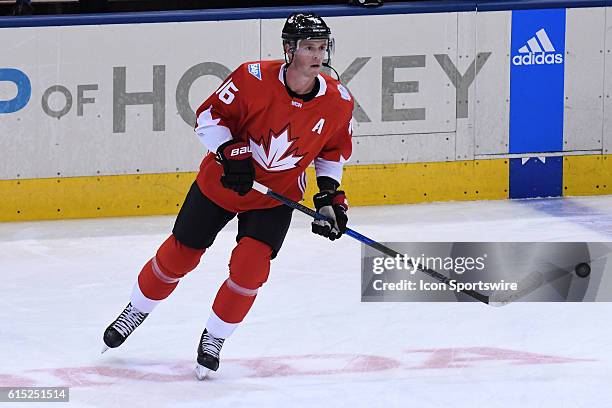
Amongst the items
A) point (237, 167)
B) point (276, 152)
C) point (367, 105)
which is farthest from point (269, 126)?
point (367, 105)

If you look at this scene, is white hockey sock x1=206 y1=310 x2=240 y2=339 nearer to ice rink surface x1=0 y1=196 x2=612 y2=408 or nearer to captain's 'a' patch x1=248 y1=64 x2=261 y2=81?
ice rink surface x1=0 y1=196 x2=612 y2=408

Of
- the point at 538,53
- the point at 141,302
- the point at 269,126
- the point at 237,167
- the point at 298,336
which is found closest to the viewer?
the point at 237,167

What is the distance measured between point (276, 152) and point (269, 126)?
0.27 feet

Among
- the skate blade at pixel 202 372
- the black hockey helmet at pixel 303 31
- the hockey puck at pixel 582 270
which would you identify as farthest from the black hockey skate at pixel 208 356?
the hockey puck at pixel 582 270

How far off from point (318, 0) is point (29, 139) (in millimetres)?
1636

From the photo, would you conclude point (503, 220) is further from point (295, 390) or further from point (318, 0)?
point (295, 390)

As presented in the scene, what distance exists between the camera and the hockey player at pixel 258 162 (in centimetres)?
380

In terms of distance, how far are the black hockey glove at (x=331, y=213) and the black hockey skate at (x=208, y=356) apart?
0.44 meters

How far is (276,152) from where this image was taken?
3.91m

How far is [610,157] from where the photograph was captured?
678 cm

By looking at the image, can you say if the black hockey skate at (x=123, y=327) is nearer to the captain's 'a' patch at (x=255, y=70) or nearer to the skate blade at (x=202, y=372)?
the skate blade at (x=202, y=372)

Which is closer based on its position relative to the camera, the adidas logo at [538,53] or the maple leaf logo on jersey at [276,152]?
the maple leaf logo on jersey at [276,152]

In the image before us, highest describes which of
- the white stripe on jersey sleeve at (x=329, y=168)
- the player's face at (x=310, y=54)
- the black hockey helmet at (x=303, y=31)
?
the black hockey helmet at (x=303, y=31)

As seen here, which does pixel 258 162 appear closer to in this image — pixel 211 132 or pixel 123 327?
pixel 211 132
